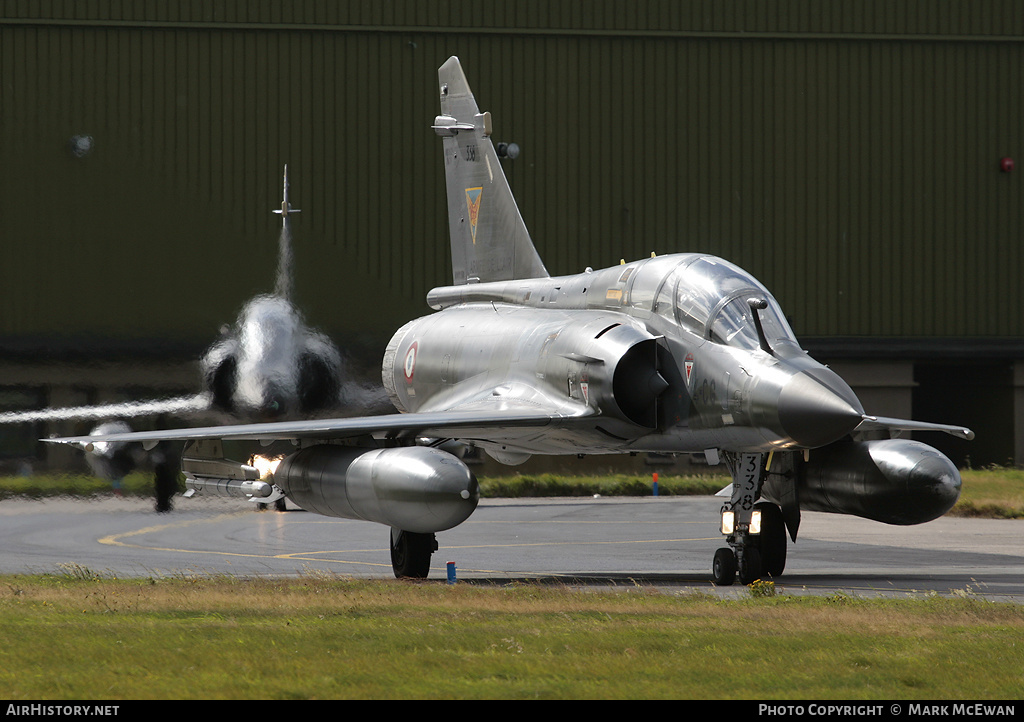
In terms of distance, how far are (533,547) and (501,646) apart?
10595 mm

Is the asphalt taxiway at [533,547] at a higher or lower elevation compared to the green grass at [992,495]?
higher

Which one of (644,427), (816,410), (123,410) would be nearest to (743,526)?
(644,427)

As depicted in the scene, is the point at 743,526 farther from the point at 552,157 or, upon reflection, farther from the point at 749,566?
the point at 552,157

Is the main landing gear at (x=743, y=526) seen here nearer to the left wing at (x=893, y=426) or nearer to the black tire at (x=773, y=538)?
the black tire at (x=773, y=538)

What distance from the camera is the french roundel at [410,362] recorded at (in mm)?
19375

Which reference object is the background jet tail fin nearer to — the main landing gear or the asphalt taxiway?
the asphalt taxiway

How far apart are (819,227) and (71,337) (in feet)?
63.0

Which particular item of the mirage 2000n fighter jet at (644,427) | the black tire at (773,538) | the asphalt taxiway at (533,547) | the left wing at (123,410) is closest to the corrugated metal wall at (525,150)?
the left wing at (123,410)

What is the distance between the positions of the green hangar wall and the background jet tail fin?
10.0m

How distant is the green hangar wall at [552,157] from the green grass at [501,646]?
20.0 metres

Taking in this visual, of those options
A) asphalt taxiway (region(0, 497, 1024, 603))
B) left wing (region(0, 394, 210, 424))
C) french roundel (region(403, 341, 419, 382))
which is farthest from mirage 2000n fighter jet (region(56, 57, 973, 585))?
left wing (region(0, 394, 210, 424))

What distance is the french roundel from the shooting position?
19.4 m

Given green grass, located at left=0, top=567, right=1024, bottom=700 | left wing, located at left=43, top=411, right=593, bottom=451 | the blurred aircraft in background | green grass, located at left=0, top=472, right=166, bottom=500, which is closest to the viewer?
green grass, located at left=0, top=567, right=1024, bottom=700
